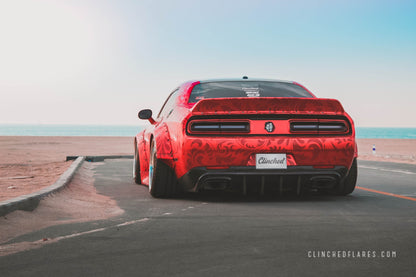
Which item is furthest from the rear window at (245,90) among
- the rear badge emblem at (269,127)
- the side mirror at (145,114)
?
the side mirror at (145,114)

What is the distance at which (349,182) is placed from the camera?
6.81 meters

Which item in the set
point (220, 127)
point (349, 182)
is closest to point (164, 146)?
point (220, 127)

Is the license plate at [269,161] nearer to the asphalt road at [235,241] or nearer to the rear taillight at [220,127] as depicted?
the rear taillight at [220,127]

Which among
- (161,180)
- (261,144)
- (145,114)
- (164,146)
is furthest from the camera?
(145,114)

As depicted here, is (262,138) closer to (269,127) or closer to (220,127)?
(269,127)

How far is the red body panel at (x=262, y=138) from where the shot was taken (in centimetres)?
588

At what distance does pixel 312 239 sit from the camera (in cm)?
410

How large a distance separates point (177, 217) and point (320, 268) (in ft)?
7.35

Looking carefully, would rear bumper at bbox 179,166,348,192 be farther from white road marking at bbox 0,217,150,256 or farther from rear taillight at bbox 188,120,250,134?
white road marking at bbox 0,217,150,256

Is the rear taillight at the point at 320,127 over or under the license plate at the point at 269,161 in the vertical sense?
over

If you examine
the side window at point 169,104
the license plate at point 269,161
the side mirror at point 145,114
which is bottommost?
the license plate at point 269,161

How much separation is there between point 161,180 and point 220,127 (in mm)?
1194

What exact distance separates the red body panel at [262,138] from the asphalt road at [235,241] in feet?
1.85

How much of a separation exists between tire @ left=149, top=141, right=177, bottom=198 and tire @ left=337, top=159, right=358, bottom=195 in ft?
7.34
